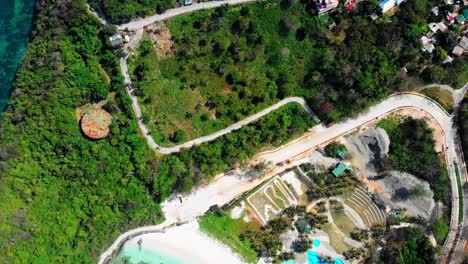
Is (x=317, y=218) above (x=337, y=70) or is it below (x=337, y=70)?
below

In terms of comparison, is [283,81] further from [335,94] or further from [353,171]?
[353,171]

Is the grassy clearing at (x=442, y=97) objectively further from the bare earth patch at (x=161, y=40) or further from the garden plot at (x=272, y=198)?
the bare earth patch at (x=161, y=40)

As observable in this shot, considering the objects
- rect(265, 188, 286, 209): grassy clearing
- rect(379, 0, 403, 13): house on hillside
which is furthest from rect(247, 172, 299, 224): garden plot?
rect(379, 0, 403, 13): house on hillside

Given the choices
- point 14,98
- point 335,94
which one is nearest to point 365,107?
point 335,94

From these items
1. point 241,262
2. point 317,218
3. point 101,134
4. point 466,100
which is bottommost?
point 101,134

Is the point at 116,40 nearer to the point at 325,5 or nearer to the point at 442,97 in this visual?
the point at 325,5

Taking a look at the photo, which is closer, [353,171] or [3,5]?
[353,171]
